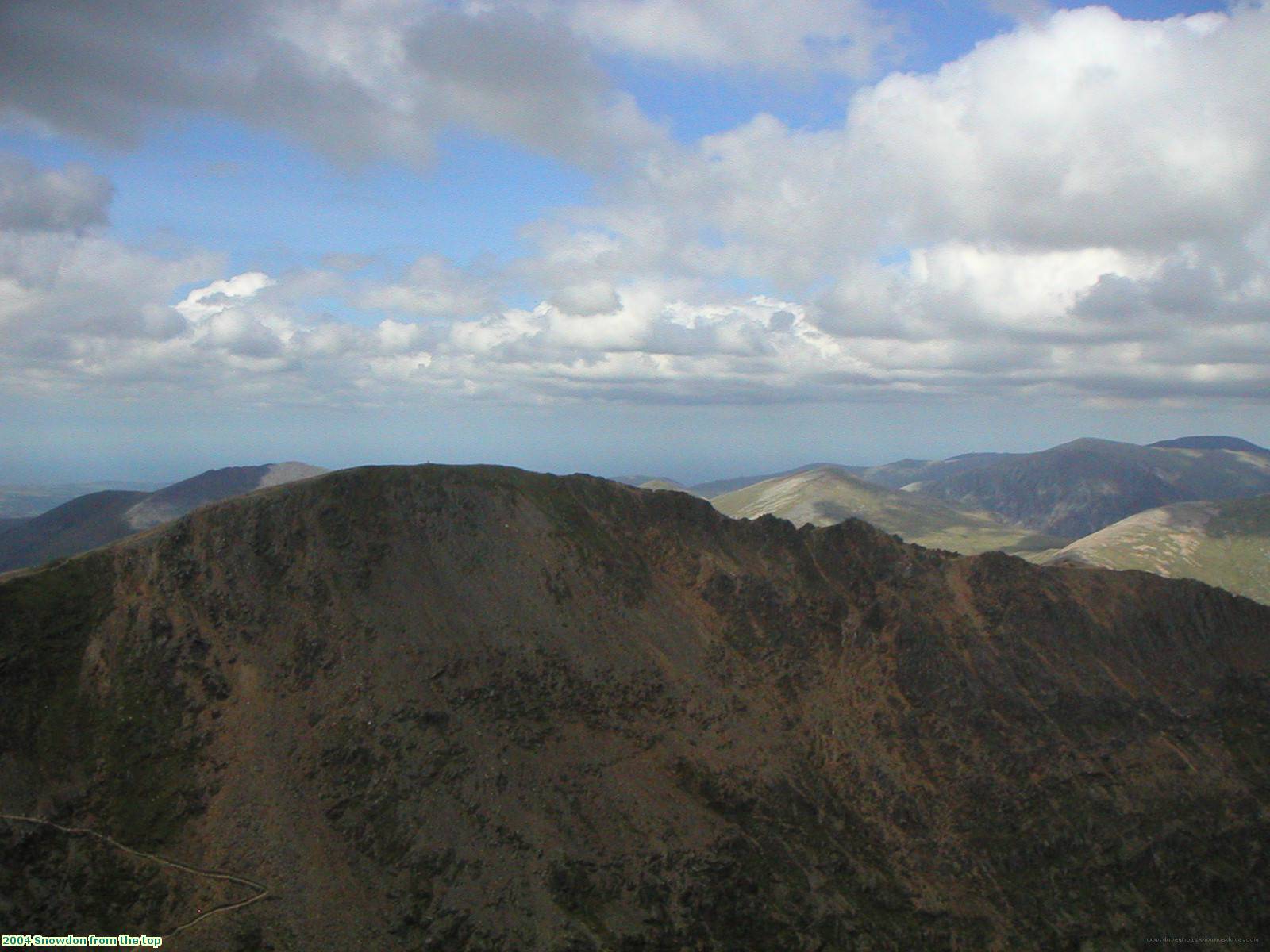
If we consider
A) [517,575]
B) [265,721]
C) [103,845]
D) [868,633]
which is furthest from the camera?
[868,633]

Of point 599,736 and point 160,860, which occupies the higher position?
point 599,736

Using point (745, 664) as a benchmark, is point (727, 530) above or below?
above

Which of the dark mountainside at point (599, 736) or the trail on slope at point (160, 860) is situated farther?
the dark mountainside at point (599, 736)

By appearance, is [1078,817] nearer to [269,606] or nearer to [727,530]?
[727,530]

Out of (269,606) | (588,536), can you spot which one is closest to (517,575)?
(588,536)

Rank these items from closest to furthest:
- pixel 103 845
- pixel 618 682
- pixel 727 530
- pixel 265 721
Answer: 1. pixel 103 845
2. pixel 265 721
3. pixel 618 682
4. pixel 727 530

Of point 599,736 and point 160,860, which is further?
point 599,736

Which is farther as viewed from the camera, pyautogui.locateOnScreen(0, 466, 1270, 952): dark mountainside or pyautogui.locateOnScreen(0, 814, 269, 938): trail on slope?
pyautogui.locateOnScreen(0, 466, 1270, 952): dark mountainside

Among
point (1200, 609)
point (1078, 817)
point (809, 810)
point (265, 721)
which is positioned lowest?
point (1078, 817)
